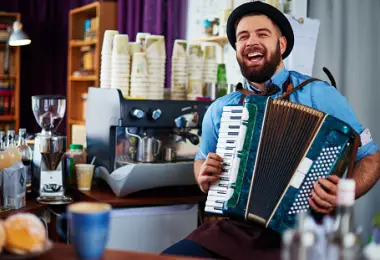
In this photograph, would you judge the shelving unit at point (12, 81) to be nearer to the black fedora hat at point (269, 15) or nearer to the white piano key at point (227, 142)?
the black fedora hat at point (269, 15)

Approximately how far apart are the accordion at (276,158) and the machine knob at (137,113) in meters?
0.79

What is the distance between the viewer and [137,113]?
273 centimetres

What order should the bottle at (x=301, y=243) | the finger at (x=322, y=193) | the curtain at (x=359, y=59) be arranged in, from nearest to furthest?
1. the bottle at (x=301, y=243)
2. the finger at (x=322, y=193)
3. the curtain at (x=359, y=59)

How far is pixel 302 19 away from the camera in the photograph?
3150 mm

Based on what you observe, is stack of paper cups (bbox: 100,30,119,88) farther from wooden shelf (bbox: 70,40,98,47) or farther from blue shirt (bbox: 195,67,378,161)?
wooden shelf (bbox: 70,40,98,47)

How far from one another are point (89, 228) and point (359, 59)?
228cm

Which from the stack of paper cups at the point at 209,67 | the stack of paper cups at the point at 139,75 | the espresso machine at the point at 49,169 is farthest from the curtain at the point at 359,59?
the espresso machine at the point at 49,169

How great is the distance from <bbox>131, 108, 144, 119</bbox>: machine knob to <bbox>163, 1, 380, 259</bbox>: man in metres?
0.36

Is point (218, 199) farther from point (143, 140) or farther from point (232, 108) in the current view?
point (143, 140)

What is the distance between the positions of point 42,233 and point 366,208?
216cm

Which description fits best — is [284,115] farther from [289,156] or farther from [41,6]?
[41,6]

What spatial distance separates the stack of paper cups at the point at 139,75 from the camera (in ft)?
9.66

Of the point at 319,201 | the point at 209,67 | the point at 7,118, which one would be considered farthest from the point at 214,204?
the point at 7,118

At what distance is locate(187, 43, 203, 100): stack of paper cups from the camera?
10.2 ft
